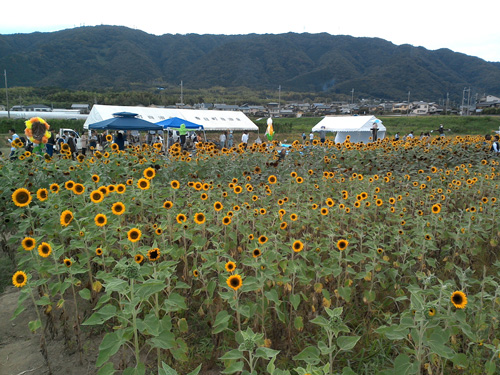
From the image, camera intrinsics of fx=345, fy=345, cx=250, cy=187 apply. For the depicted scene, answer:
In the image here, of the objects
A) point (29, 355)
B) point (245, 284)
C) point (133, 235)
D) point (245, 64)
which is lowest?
point (29, 355)

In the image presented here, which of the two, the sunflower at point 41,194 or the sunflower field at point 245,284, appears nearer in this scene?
the sunflower field at point 245,284

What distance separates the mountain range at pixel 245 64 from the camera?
376 ft

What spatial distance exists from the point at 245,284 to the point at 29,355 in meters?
1.72

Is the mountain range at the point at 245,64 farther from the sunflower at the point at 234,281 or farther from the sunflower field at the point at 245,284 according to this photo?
the sunflower at the point at 234,281

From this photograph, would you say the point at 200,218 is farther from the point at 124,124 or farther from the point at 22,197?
the point at 124,124

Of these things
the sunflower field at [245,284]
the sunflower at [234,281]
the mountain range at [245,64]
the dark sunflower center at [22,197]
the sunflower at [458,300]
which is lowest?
the sunflower field at [245,284]

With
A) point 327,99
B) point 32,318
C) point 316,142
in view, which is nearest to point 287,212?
point 32,318

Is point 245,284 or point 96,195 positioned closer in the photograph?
point 245,284

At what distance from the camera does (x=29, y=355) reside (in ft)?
8.28

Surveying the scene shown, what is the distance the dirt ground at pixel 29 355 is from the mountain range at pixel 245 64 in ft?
357

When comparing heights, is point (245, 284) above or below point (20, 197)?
below

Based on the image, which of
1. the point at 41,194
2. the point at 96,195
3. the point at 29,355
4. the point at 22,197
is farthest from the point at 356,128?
the point at 29,355

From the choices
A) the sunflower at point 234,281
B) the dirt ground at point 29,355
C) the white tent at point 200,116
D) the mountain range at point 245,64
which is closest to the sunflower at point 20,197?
the dirt ground at point 29,355

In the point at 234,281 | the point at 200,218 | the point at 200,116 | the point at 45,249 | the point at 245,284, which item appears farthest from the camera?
the point at 200,116
